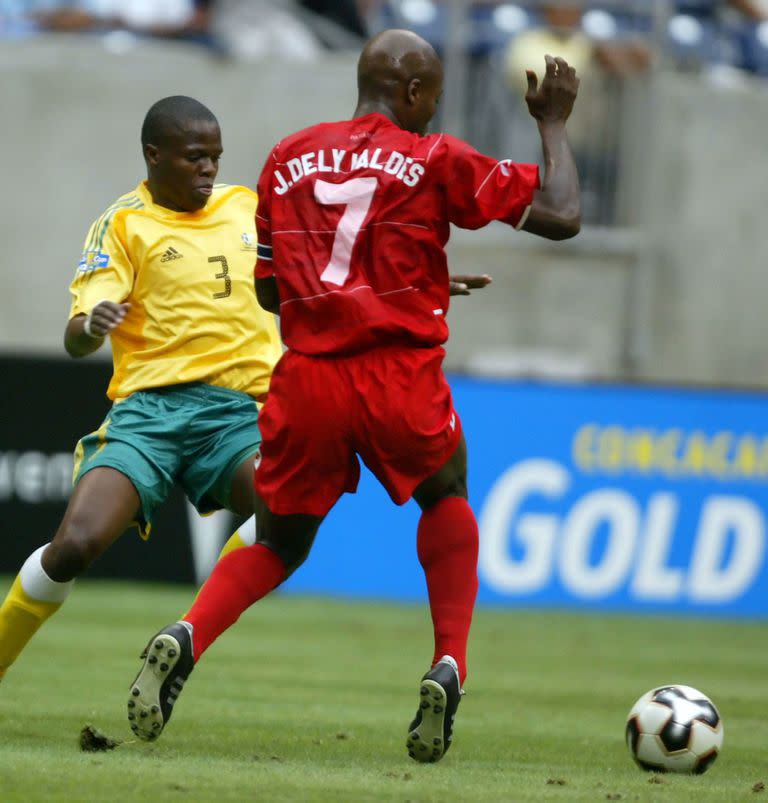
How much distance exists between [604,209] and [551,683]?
774cm

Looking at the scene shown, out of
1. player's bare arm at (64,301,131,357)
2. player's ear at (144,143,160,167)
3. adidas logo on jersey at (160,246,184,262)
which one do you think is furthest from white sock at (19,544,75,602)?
player's ear at (144,143,160,167)

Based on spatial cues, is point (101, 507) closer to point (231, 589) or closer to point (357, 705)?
point (231, 589)

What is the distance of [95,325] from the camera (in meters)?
5.19

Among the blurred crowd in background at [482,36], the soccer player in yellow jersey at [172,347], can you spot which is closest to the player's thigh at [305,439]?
the soccer player in yellow jersey at [172,347]

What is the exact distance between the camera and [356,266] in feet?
16.4

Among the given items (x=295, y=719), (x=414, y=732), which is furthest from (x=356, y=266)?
(x=295, y=719)

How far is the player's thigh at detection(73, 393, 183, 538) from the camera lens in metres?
5.53

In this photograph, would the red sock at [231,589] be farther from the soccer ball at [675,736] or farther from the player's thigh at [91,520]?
the soccer ball at [675,736]

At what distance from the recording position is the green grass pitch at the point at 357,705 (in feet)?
15.3

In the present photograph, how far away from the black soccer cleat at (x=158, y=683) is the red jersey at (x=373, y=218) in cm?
96

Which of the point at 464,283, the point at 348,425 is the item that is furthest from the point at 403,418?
the point at 464,283

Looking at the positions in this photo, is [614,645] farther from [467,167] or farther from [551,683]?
[467,167]

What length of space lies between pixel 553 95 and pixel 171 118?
4.92 ft

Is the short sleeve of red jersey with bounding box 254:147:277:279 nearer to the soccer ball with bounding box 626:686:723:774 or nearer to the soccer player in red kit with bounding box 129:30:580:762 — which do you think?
the soccer player in red kit with bounding box 129:30:580:762
